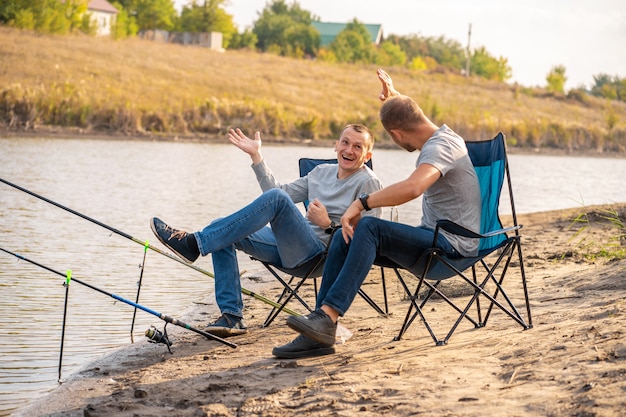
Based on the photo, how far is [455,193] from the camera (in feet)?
16.1

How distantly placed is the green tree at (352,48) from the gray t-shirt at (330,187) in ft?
193

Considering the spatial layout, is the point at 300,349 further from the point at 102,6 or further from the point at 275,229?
the point at 102,6

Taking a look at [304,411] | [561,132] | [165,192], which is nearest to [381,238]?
[304,411]

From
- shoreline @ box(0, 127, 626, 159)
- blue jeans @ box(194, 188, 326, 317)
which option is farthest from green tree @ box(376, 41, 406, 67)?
blue jeans @ box(194, 188, 326, 317)

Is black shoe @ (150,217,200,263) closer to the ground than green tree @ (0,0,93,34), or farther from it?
closer to the ground

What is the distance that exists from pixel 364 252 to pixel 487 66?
70.1 m

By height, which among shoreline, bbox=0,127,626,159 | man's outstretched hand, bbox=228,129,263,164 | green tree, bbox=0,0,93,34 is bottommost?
shoreline, bbox=0,127,626,159

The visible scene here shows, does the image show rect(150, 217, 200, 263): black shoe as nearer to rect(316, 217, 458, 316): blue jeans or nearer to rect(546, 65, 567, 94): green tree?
rect(316, 217, 458, 316): blue jeans

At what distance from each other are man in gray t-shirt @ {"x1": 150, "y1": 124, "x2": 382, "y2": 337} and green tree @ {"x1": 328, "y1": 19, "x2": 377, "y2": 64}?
2322 inches

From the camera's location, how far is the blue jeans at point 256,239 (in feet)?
16.9

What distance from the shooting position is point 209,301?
685 centimetres

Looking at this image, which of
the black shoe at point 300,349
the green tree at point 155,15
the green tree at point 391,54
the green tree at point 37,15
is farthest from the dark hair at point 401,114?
the green tree at point 391,54

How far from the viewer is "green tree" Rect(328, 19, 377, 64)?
6469 centimetres

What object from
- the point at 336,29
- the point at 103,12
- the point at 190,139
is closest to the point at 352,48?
the point at 103,12
